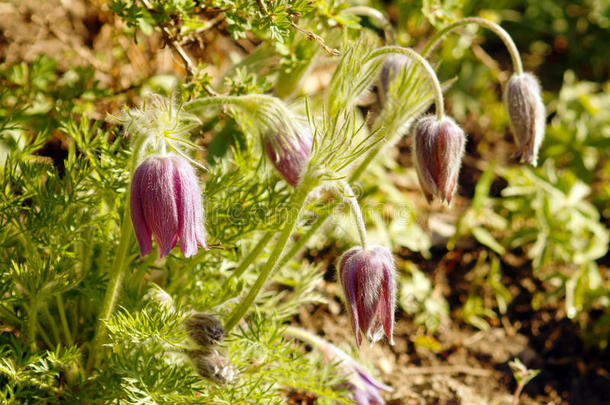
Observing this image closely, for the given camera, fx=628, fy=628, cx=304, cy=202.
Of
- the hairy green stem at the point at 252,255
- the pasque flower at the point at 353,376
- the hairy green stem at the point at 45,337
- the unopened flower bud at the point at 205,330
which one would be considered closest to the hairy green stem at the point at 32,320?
the hairy green stem at the point at 45,337

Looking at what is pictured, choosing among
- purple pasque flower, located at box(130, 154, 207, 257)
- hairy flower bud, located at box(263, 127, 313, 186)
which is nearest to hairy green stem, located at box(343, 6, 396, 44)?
hairy flower bud, located at box(263, 127, 313, 186)

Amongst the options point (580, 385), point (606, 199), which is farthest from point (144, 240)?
point (606, 199)

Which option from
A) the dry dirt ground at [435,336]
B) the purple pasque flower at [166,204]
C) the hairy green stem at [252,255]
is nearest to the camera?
the purple pasque flower at [166,204]

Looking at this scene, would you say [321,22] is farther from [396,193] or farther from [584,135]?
[584,135]

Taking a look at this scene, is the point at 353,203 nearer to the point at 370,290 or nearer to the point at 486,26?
the point at 370,290

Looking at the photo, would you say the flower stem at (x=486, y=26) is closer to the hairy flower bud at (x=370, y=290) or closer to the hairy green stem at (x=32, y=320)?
the hairy flower bud at (x=370, y=290)

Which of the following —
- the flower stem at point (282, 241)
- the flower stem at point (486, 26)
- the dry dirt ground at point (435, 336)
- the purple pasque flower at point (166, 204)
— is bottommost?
the dry dirt ground at point (435, 336)
